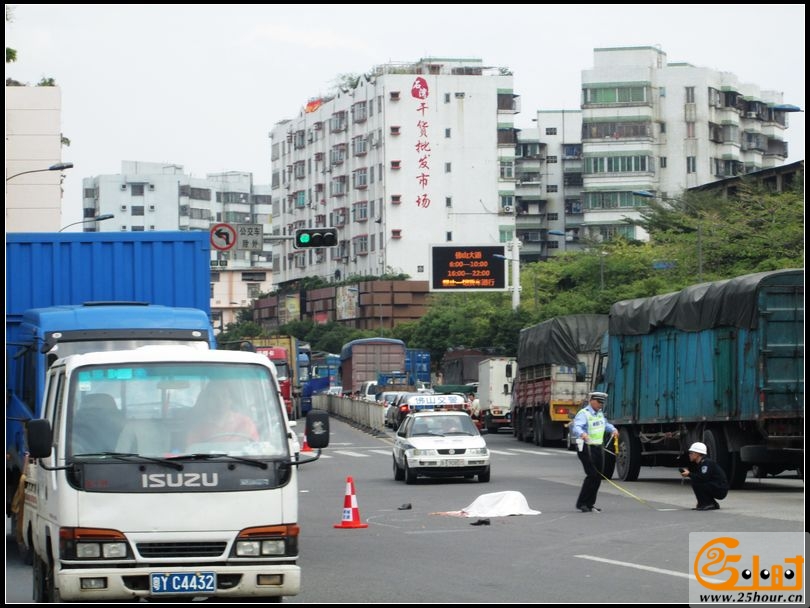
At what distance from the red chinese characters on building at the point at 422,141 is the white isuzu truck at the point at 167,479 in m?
109

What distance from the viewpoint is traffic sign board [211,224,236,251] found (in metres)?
32.0

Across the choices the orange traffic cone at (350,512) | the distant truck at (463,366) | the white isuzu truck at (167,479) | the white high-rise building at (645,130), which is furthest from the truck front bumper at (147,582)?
the white high-rise building at (645,130)

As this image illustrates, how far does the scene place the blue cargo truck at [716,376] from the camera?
22844 mm

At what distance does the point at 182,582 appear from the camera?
10133 mm

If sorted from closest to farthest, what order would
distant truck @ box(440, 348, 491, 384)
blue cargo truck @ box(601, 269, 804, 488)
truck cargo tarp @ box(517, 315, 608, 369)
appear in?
1. blue cargo truck @ box(601, 269, 804, 488)
2. truck cargo tarp @ box(517, 315, 608, 369)
3. distant truck @ box(440, 348, 491, 384)

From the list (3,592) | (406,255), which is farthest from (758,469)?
(406,255)

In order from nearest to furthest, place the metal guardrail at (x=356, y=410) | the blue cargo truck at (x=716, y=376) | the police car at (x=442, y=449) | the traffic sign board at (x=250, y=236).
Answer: the blue cargo truck at (x=716, y=376)
the police car at (x=442, y=449)
the traffic sign board at (x=250, y=236)
the metal guardrail at (x=356, y=410)

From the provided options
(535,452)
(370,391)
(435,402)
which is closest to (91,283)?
(435,402)

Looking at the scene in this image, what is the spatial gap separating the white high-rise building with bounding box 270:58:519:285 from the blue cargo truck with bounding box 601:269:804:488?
3467 inches

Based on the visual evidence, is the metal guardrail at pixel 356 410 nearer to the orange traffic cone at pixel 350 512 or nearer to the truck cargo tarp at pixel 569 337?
the truck cargo tarp at pixel 569 337

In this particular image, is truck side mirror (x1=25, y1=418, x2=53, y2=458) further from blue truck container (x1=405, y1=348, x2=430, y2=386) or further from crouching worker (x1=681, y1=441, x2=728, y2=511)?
blue truck container (x1=405, y1=348, x2=430, y2=386)

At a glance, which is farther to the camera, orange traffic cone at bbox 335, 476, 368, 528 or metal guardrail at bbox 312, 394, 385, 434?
metal guardrail at bbox 312, 394, 385, 434

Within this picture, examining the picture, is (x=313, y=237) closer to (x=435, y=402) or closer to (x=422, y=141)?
(x=435, y=402)

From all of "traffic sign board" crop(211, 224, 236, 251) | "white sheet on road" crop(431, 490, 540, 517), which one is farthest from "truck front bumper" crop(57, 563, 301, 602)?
"traffic sign board" crop(211, 224, 236, 251)
